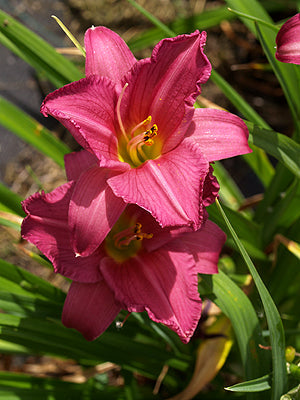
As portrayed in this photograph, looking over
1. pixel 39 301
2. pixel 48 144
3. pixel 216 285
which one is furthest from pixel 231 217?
pixel 48 144

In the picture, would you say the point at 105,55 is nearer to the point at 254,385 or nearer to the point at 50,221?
the point at 50,221

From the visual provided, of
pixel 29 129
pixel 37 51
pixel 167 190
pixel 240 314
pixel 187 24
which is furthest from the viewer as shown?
pixel 187 24

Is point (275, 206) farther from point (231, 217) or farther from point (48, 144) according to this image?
point (48, 144)

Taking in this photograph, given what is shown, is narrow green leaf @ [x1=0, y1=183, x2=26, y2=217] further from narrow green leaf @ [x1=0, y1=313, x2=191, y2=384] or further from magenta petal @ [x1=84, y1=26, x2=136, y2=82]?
magenta petal @ [x1=84, y1=26, x2=136, y2=82]

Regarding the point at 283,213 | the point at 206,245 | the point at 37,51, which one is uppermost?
the point at 37,51

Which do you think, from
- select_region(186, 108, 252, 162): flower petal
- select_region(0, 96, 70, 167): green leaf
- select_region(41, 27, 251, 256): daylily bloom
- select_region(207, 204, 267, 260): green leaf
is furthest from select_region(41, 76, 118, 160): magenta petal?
select_region(0, 96, 70, 167): green leaf

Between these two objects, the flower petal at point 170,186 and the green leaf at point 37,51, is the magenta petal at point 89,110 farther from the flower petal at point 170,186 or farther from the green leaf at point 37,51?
the green leaf at point 37,51

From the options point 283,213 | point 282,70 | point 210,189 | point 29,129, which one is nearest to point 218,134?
point 210,189
